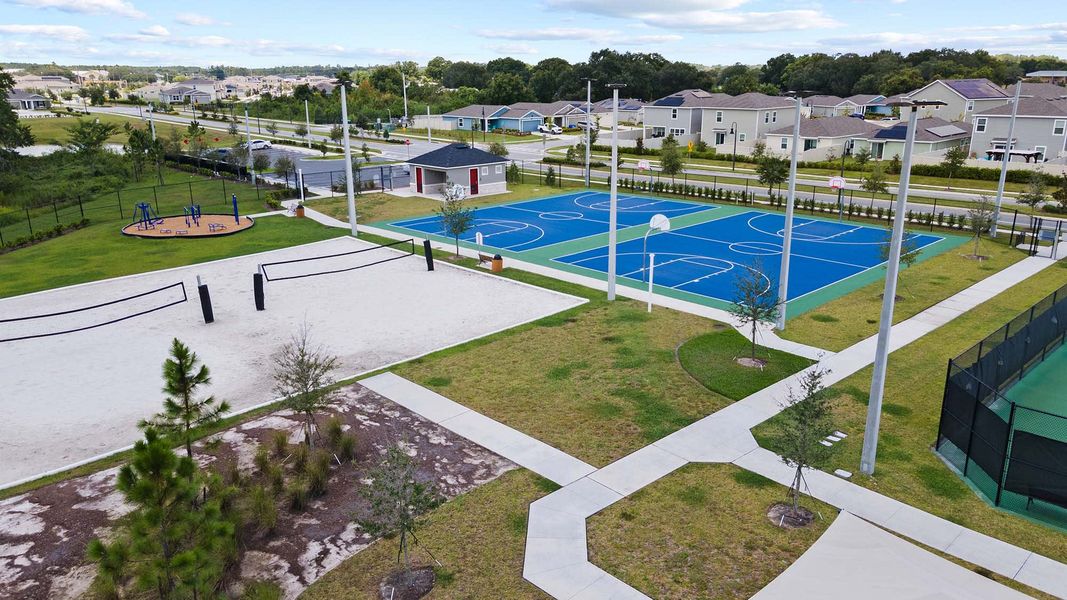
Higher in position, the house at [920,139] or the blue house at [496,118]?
the blue house at [496,118]

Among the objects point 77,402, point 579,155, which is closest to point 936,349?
point 77,402

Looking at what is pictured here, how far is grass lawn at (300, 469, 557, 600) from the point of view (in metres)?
10.4

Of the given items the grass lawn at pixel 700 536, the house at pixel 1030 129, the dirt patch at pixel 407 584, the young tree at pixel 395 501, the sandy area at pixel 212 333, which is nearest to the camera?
the young tree at pixel 395 501

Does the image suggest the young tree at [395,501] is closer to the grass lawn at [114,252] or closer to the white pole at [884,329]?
the white pole at [884,329]

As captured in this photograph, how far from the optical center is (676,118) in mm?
82375

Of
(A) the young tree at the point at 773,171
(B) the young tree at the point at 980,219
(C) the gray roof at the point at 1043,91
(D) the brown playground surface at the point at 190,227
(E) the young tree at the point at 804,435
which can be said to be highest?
(C) the gray roof at the point at 1043,91

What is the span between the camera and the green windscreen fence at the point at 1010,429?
12180mm

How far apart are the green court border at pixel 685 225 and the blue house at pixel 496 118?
2343 inches

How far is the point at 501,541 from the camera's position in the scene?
454 inches

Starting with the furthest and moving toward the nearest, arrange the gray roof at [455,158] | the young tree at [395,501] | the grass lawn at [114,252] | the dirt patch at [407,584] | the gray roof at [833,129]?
the gray roof at [833,129]
the gray roof at [455,158]
the grass lawn at [114,252]
the dirt patch at [407,584]
the young tree at [395,501]

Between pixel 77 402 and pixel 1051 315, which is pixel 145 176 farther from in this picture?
pixel 1051 315

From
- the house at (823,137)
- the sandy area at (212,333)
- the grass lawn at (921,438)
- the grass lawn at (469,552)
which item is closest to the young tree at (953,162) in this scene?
the house at (823,137)

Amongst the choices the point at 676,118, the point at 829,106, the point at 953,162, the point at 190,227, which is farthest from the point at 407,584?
the point at 829,106

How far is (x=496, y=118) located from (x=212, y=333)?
289 ft
